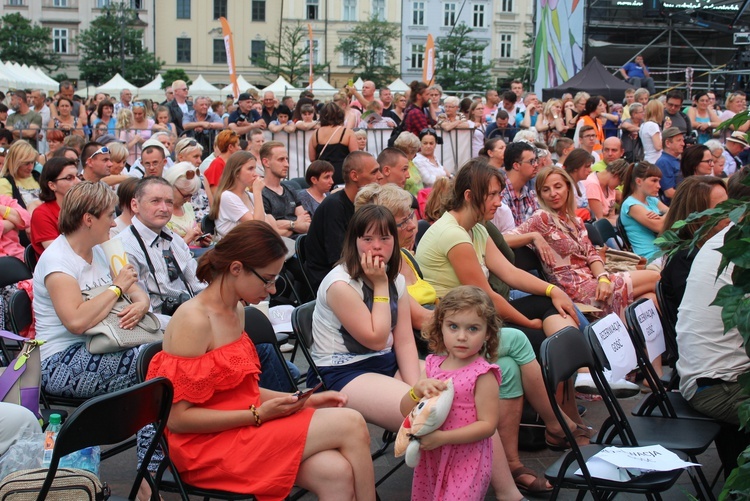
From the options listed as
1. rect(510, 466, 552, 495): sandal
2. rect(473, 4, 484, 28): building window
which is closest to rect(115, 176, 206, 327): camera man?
rect(510, 466, 552, 495): sandal

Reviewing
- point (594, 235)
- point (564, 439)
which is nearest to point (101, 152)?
point (594, 235)

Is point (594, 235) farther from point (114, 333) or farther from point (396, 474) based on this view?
point (114, 333)

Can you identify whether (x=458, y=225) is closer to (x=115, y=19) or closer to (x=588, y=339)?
(x=588, y=339)

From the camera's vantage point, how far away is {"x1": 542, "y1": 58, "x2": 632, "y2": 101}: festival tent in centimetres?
1773

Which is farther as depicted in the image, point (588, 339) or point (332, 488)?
point (588, 339)

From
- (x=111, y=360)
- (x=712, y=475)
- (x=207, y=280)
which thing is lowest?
(x=712, y=475)

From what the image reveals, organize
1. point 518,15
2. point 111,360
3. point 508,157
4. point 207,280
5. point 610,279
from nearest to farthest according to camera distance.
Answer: point 207,280
point 111,360
point 610,279
point 508,157
point 518,15

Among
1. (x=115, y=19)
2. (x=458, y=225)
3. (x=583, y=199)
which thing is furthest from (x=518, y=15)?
(x=458, y=225)

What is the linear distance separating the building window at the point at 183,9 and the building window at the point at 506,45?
78.2 feet

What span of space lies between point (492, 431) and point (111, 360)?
5.89ft

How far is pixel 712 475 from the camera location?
Answer: 440cm

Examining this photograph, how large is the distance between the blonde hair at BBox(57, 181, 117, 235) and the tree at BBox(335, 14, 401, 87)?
5212cm

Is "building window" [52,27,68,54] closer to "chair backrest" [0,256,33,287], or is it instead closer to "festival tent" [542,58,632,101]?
"festival tent" [542,58,632,101]

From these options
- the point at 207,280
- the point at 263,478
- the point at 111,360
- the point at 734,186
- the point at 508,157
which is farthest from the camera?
the point at 508,157
